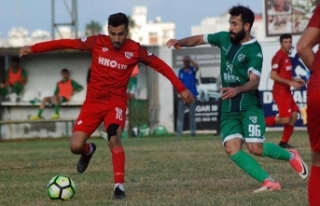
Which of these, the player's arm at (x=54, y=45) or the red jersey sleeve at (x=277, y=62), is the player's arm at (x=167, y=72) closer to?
the player's arm at (x=54, y=45)

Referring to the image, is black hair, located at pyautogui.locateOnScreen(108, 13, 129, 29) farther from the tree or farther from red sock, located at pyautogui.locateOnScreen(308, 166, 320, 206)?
the tree

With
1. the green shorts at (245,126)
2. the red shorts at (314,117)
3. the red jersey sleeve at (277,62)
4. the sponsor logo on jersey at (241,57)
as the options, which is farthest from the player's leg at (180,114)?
the red shorts at (314,117)

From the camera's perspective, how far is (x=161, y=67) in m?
9.81

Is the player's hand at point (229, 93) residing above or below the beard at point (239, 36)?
below

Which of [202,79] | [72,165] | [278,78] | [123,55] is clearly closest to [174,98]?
[202,79]

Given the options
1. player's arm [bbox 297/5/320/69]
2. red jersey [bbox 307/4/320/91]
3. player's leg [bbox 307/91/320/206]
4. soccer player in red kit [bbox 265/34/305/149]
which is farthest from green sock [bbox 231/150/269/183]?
soccer player in red kit [bbox 265/34/305/149]

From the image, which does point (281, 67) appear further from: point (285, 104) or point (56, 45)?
point (56, 45)

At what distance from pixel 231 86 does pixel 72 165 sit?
5321 mm

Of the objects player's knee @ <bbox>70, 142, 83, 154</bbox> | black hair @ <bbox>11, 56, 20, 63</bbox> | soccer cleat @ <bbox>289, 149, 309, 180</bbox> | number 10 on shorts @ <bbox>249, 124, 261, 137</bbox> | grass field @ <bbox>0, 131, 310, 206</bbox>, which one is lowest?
grass field @ <bbox>0, 131, 310, 206</bbox>

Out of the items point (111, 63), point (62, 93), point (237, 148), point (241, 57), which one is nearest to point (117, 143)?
point (111, 63)

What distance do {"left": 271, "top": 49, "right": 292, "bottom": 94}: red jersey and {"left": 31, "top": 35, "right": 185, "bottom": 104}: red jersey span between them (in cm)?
728

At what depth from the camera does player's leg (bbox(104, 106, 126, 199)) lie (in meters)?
9.33

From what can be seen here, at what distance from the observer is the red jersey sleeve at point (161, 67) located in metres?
9.66

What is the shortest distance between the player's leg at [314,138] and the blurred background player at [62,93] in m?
22.5
